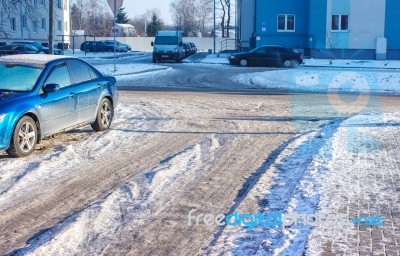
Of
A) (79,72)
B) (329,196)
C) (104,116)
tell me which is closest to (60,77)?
(79,72)

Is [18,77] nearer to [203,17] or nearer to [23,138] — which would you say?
[23,138]

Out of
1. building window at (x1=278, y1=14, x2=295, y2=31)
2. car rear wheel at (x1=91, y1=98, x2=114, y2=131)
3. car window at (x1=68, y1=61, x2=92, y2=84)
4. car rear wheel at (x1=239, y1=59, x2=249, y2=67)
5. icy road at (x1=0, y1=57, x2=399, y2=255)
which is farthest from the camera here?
building window at (x1=278, y1=14, x2=295, y2=31)

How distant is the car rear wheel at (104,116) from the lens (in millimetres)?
11142

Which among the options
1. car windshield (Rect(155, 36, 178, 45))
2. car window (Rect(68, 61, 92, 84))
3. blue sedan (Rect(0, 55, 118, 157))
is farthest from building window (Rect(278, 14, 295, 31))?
car window (Rect(68, 61, 92, 84))

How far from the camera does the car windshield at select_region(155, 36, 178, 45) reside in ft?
136

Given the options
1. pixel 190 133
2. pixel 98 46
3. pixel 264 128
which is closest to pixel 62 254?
pixel 190 133

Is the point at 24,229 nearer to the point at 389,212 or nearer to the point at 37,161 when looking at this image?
the point at 37,161

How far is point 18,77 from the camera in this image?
32.0 feet

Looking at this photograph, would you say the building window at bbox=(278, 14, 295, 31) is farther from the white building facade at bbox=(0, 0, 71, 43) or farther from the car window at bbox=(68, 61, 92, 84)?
the car window at bbox=(68, 61, 92, 84)

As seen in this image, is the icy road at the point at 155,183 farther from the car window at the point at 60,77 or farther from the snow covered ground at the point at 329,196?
the car window at the point at 60,77

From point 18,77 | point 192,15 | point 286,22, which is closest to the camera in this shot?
point 18,77

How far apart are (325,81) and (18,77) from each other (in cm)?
1648

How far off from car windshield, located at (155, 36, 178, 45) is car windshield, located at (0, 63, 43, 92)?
31.8 meters

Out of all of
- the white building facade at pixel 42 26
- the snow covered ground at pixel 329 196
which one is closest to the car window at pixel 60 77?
the snow covered ground at pixel 329 196
